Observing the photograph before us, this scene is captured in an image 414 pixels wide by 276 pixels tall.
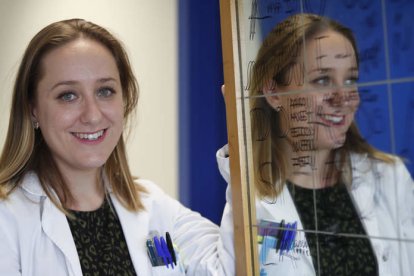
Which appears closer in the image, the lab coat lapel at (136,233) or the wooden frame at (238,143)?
the wooden frame at (238,143)

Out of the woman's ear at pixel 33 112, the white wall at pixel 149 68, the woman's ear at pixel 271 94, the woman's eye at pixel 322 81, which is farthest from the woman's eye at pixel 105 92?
the white wall at pixel 149 68

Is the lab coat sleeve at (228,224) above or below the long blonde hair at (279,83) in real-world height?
below

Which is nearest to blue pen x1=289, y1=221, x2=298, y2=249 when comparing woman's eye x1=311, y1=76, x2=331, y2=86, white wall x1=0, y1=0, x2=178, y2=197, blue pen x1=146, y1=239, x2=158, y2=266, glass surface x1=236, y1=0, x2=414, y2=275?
glass surface x1=236, y1=0, x2=414, y2=275

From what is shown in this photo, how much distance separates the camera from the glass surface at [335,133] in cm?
64

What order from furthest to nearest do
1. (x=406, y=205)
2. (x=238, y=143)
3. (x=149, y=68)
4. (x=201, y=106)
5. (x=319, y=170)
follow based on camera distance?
(x=149, y=68), (x=201, y=106), (x=238, y=143), (x=319, y=170), (x=406, y=205)

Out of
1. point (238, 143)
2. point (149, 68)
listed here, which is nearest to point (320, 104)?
point (238, 143)

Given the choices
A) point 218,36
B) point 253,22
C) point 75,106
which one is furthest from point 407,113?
point 218,36

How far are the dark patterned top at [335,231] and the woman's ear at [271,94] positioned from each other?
14cm

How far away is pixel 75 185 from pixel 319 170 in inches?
22.2

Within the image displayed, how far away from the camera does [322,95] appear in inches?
28.9

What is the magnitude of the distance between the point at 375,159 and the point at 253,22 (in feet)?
1.06

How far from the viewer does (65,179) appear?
3.47 ft

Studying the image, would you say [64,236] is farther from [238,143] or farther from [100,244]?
[238,143]

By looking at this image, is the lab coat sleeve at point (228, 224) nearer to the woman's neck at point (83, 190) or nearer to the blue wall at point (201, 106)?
the woman's neck at point (83, 190)
